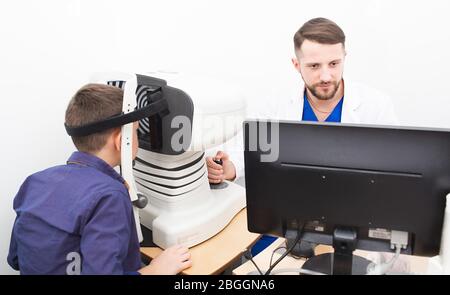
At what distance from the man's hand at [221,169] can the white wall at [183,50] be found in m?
0.51

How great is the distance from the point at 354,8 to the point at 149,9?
99cm

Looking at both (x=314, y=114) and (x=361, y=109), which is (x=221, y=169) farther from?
(x=361, y=109)

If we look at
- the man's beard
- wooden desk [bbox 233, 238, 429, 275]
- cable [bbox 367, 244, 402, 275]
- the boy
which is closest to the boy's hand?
the boy

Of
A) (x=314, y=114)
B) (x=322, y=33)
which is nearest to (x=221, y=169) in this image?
(x=314, y=114)

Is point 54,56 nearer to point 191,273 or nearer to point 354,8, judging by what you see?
point 191,273

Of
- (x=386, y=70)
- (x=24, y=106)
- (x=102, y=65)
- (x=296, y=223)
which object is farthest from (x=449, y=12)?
(x=24, y=106)

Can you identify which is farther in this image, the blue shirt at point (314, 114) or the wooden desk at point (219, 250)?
the blue shirt at point (314, 114)

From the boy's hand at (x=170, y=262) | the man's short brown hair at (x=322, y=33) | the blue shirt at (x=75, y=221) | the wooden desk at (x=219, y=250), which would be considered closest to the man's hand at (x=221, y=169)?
the wooden desk at (x=219, y=250)

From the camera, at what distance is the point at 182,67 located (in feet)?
6.03

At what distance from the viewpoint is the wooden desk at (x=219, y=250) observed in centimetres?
111

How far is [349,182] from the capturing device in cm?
82

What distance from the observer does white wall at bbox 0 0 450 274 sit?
1.27 metres

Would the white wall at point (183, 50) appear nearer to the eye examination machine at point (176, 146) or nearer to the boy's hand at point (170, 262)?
the eye examination machine at point (176, 146)

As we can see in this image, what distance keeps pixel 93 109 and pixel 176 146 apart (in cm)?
26
